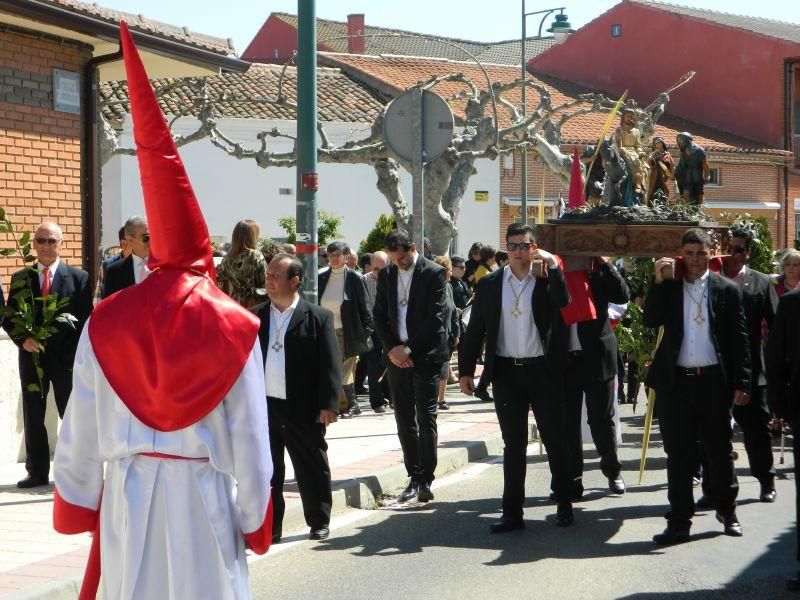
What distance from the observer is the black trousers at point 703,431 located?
7.50 meters

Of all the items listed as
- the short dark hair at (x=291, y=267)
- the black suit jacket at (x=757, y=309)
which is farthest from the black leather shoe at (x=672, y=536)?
the short dark hair at (x=291, y=267)

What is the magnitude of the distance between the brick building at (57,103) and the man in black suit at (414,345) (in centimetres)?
357

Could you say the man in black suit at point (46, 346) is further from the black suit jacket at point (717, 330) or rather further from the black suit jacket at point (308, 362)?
the black suit jacket at point (717, 330)

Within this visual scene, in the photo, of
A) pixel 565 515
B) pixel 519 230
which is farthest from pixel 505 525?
pixel 519 230

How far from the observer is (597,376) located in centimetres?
920

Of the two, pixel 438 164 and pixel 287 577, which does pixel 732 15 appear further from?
pixel 287 577

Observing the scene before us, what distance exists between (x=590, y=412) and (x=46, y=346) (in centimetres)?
406

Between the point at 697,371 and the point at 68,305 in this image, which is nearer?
the point at 697,371

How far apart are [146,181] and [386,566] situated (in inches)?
133

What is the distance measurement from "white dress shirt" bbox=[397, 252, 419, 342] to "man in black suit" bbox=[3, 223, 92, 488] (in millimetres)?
2341

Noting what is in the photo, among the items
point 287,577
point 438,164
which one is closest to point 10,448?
point 287,577

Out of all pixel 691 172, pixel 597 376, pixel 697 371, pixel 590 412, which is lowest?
pixel 590 412

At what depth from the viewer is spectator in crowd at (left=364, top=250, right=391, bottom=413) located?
13.9 m

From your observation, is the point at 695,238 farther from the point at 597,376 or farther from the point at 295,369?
the point at 295,369
